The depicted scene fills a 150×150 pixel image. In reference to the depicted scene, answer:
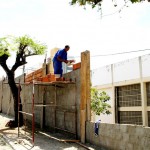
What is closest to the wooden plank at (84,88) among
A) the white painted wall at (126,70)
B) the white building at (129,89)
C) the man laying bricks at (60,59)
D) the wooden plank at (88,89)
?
the wooden plank at (88,89)

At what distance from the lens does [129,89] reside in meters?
18.0

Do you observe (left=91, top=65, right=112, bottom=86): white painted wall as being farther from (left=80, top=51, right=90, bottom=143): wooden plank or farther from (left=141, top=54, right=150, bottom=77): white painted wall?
(left=80, top=51, right=90, bottom=143): wooden plank

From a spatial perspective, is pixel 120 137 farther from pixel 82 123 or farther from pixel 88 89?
pixel 88 89

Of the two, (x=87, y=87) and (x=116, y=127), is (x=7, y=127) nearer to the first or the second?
(x=87, y=87)

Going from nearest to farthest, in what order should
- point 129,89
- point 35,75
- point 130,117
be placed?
1. point 35,75
2. point 130,117
3. point 129,89

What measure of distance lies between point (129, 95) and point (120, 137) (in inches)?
384

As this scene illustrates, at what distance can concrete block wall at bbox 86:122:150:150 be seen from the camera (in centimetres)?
745

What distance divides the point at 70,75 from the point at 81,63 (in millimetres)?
1211

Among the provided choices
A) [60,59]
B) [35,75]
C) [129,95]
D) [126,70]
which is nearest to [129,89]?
[129,95]

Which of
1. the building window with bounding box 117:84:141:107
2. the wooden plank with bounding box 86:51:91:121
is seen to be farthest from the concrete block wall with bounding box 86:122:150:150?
the building window with bounding box 117:84:141:107

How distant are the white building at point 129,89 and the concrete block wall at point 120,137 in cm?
697

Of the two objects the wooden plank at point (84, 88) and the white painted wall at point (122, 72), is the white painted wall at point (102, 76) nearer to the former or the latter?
the white painted wall at point (122, 72)

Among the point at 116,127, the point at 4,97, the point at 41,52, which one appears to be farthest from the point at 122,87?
the point at 4,97

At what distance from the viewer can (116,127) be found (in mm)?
8648
